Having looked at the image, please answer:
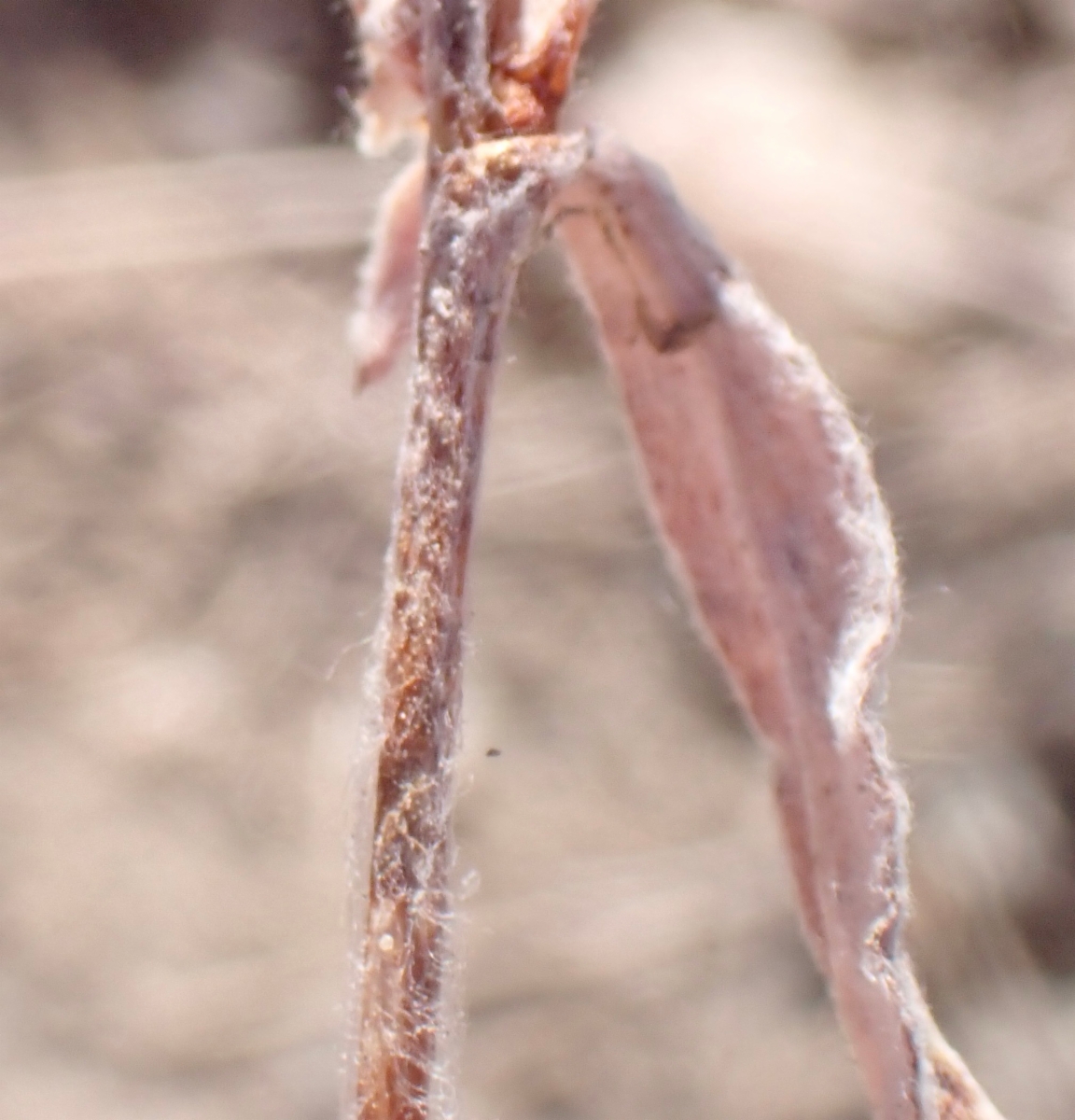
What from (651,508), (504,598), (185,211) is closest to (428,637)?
(651,508)

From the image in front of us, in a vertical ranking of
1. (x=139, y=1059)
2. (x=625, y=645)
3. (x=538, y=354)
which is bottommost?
(x=139, y=1059)

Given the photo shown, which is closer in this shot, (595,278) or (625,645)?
(595,278)

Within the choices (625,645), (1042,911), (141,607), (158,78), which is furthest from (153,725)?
(1042,911)

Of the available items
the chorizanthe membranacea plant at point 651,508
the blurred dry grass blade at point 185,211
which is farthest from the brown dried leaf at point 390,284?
the blurred dry grass blade at point 185,211

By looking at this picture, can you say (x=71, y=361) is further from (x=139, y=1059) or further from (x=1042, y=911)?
(x=1042, y=911)

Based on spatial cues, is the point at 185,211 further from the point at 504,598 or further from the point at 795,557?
the point at 795,557

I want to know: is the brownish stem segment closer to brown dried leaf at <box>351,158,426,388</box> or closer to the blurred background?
brown dried leaf at <box>351,158,426,388</box>

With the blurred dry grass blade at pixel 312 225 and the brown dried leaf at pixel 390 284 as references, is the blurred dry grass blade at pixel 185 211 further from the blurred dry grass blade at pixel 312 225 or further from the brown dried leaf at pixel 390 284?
the brown dried leaf at pixel 390 284
